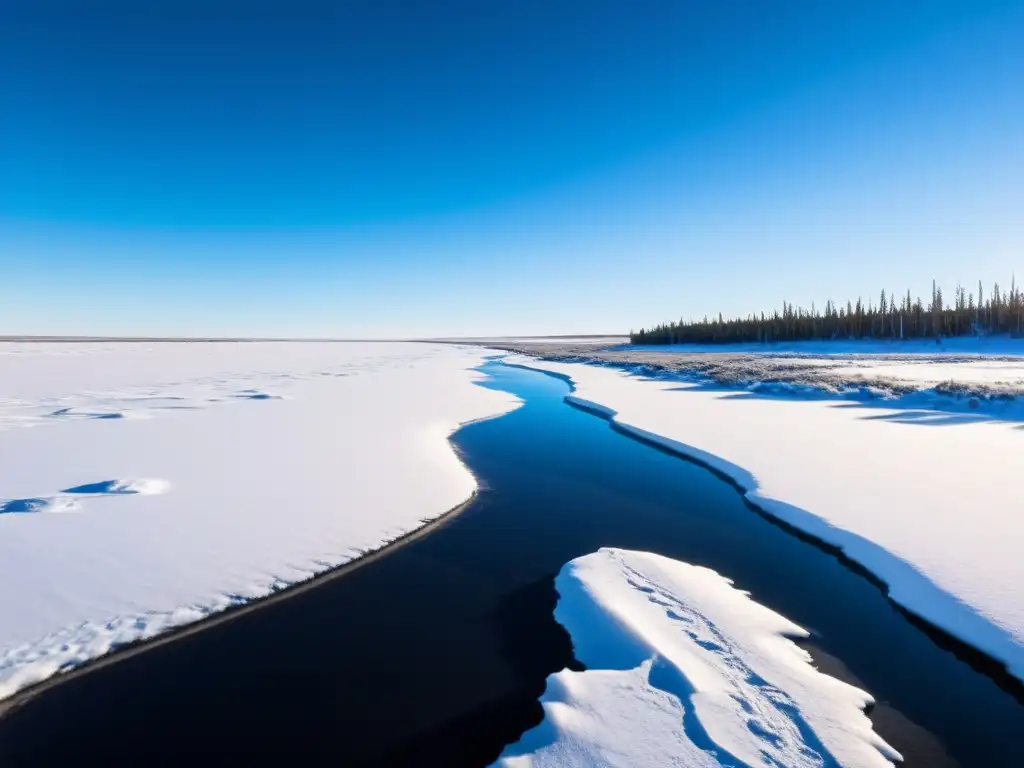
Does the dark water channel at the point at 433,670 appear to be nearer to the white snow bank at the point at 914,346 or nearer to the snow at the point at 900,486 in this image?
the snow at the point at 900,486

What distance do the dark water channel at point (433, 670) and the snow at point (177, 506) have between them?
1.49 ft

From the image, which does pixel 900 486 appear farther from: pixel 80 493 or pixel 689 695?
pixel 80 493

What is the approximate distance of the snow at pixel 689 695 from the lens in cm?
307

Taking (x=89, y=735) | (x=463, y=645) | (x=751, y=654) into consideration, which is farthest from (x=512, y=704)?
(x=89, y=735)

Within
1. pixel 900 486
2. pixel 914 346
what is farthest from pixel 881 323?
pixel 900 486

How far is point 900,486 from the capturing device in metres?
7.32

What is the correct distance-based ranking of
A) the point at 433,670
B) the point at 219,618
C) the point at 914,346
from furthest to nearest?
the point at 914,346, the point at 219,618, the point at 433,670

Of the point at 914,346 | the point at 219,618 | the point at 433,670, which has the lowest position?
the point at 433,670

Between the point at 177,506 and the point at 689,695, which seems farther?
the point at 177,506

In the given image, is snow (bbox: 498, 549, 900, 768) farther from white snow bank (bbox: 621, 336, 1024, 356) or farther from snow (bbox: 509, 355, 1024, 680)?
white snow bank (bbox: 621, 336, 1024, 356)

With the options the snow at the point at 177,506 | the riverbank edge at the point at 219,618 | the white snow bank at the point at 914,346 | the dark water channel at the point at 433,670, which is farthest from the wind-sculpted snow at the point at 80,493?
the white snow bank at the point at 914,346

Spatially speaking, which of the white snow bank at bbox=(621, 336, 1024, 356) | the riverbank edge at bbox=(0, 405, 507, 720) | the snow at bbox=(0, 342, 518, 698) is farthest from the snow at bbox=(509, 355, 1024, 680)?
the white snow bank at bbox=(621, 336, 1024, 356)

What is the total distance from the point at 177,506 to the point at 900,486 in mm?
9822

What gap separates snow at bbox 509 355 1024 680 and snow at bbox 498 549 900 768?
1.45m
